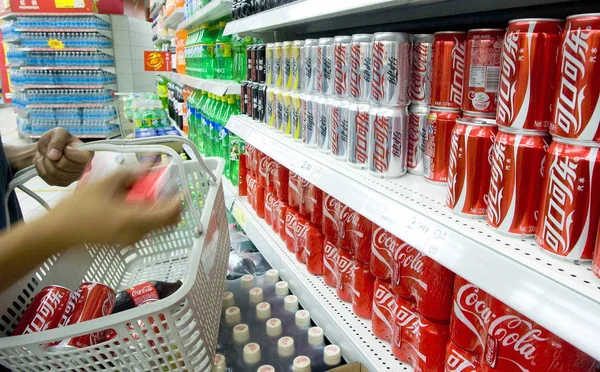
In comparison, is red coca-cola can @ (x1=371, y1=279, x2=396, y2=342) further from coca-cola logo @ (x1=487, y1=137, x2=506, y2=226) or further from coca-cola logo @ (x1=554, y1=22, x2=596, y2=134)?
coca-cola logo @ (x1=554, y1=22, x2=596, y2=134)

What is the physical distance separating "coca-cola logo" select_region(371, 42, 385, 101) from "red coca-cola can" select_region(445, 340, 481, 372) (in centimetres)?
58

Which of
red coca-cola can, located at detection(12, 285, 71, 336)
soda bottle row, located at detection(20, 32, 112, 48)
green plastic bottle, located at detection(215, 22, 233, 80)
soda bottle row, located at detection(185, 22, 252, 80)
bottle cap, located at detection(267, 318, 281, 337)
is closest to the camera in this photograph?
red coca-cola can, located at detection(12, 285, 71, 336)

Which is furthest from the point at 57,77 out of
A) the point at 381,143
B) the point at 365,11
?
the point at 381,143

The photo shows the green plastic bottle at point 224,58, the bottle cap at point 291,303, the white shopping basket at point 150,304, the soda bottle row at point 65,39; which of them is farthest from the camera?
the soda bottle row at point 65,39

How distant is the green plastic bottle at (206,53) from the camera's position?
3605 mm

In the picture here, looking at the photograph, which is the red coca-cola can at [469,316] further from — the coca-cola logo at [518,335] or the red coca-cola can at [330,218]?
the red coca-cola can at [330,218]

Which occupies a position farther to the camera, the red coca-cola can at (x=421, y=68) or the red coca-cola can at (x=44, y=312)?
the red coca-cola can at (x=421, y=68)

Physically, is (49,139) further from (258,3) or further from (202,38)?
(202,38)

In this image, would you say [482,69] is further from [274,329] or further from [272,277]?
[272,277]

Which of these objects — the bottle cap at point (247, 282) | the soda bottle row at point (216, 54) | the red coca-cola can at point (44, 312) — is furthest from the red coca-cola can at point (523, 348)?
the soda bottle row at point (216, 54)

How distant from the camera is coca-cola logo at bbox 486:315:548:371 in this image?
743 mm

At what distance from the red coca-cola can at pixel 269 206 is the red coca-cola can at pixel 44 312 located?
101 cm

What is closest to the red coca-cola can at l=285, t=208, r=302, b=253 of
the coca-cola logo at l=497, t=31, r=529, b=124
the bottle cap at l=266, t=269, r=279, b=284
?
the bottle cap at l=266, t=269, r=279, b=284

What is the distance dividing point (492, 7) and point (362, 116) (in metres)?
0.42
